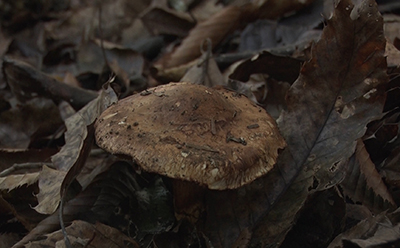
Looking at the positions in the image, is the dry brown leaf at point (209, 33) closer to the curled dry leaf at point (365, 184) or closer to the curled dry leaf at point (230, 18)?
the curled dry leaf at point (230, 18)

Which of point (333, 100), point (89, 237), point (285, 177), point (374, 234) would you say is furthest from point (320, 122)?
point (89, 237)

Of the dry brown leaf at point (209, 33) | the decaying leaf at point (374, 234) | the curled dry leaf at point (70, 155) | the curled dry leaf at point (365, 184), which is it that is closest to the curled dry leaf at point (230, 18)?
the dry brown leaf at point (209, 33)

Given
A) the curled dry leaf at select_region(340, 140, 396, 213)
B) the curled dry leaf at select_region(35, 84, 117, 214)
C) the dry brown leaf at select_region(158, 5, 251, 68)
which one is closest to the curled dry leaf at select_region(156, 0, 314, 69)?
the dry brown leaf at select_region(158, 5, 251, 68)

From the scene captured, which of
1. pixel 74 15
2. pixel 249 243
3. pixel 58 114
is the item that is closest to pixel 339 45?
pixel 249 243

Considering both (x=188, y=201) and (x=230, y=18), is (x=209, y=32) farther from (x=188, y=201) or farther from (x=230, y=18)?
(x=188, y=201)

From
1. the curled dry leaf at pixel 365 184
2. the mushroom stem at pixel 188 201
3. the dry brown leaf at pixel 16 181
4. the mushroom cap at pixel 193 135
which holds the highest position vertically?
the mushroom cap at pixel 193 135

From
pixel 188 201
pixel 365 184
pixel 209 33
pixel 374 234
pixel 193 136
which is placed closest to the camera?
pixel 374 234

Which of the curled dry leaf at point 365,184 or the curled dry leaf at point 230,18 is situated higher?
the curled dry leaf at point 365,184

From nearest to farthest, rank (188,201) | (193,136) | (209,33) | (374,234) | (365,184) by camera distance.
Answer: (374,234)
(193,136)
(365,184)
(188,201)
(209,33)

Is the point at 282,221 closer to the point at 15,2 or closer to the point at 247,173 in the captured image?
the point at 247,173

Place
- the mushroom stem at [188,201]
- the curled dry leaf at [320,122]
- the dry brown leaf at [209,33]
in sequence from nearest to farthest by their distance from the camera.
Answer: the curled dry leaf at [320,122]
the mushroom stem at [188,201]
the dry brown leaf at [209,33]
